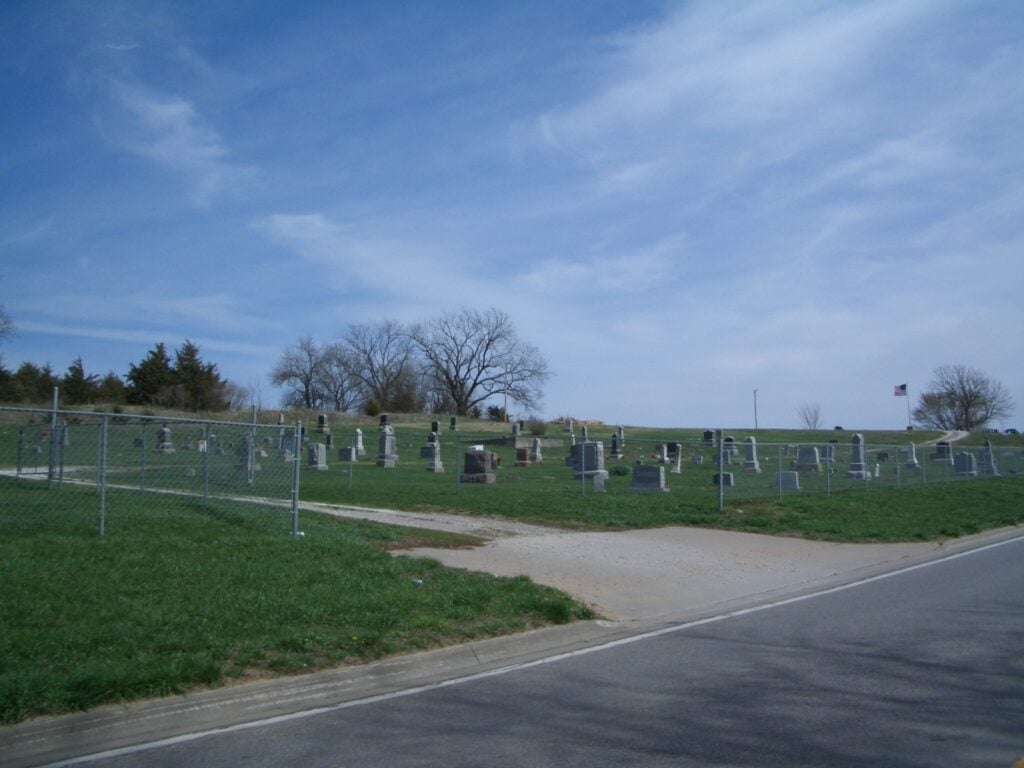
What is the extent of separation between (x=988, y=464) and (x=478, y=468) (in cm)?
2670

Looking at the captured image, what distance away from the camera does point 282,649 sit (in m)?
7.48

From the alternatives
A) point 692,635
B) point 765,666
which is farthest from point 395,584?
point 765,666

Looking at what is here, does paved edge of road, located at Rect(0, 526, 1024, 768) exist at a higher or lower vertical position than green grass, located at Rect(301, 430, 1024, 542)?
lower

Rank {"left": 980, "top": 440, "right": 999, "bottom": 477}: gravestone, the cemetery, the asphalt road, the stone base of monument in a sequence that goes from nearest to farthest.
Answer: the asphalt road → the cemetery → the stone base of monument → {"left": 980, "top": 440, "right": 999, "bottom": 477}: gravestone

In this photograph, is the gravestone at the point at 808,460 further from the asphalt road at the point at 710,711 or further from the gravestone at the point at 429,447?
the asphalt road at the point at 710,711

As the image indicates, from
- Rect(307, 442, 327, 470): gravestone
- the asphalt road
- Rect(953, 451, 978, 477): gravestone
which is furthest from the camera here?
Rect(953, 451, 978, 477): gravestone

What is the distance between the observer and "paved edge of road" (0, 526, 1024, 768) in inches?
221

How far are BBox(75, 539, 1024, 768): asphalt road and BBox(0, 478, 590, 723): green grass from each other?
2.83 ft

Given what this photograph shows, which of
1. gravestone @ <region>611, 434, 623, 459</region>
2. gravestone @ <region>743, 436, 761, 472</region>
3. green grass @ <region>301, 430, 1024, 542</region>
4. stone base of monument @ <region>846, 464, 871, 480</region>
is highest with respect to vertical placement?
gravestone @ <region>611, 434, 623, 459</region>

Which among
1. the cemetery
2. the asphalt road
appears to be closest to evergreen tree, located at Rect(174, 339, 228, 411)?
the cemetery

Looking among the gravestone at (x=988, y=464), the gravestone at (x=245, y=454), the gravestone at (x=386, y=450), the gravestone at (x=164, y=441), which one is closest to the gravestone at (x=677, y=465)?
the gravestone at (x=386, y=450)

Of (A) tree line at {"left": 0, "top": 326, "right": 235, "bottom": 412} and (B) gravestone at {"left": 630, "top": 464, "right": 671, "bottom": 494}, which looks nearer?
(B) gravestone at {"left": 630, "top": 464, "right": 671, "bottom": 494}

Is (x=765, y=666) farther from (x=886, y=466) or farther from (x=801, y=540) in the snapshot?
(x=886, y=466)

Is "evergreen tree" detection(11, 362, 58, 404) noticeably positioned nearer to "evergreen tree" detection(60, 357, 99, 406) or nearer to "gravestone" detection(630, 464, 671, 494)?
"evergreen tree" detection(60, 357, 99, 406)
